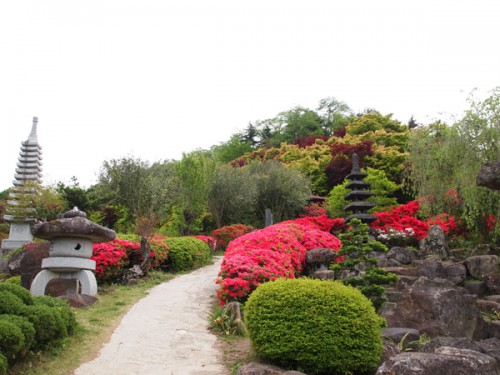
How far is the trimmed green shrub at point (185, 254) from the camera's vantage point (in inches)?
572

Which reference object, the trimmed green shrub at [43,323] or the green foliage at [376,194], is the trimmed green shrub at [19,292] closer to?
the trimmed green shrub at [43,323]

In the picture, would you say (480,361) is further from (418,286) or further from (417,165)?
(417,165)

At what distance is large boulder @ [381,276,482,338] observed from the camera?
6.39m

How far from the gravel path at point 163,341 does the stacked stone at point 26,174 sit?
1560cm

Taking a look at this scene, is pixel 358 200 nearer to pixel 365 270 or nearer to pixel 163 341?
pixel 365 270

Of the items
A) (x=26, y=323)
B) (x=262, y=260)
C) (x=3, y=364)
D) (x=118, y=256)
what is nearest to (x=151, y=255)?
(x=118, y=256)

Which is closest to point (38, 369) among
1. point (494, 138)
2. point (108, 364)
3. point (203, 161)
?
point (108, 364)

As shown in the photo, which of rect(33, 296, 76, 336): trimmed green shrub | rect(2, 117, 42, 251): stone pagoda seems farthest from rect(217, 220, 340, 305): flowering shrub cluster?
rect(2, 117, 42, 251): stone pagoda

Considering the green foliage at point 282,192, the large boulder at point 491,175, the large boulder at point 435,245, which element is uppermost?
the green foliage at point 282,192

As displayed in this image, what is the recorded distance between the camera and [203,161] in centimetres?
2395

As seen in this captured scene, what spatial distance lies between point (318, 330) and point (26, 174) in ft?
79.4

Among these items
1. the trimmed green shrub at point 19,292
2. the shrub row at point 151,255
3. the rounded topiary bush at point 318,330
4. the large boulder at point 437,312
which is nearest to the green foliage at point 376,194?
the shrub row at point 151,255

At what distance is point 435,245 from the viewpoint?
1283 centimetres

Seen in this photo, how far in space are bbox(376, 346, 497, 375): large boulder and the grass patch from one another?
4.10 m
